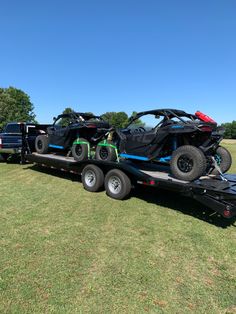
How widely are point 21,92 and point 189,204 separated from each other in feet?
222

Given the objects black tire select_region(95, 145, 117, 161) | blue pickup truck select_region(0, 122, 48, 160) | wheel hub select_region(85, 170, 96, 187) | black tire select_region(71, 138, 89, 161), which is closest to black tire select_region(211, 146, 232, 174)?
black tire select_region(95, 145, 117, 161)

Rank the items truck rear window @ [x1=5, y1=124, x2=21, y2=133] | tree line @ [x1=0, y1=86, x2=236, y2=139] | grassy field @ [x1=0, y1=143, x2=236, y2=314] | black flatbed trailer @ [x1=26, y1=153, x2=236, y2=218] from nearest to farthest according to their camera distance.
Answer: grassy field @ [x1=0, y1=143, x2=236, y2=314], black flatbed trailer @ [x1=26, y1=153, x2=236, y2=218], truck rear window @ [x1=5, y1=124, x2=21, y2=133], tree line @ [x1=0, y1=86, x2=236, y2=139]

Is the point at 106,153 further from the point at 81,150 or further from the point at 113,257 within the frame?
the point at 113,257

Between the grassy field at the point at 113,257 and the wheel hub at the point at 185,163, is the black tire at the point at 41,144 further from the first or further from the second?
the wheel hub at the point at 185,163

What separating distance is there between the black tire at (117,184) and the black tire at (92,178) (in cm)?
33

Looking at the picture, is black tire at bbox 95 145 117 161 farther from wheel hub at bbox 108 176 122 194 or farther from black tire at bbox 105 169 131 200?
wheel hub at bbox 108 176 122 194

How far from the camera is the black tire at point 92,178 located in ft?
26.0

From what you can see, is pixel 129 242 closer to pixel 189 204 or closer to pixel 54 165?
pixel 189 204

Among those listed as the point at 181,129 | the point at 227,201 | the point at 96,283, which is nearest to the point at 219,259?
the point at 227,201

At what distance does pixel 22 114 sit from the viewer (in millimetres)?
67812

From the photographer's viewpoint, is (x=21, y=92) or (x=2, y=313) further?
(x=21, y=92)

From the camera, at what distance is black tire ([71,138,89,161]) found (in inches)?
356

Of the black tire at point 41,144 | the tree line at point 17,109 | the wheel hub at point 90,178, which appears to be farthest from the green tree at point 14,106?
the wheel hub at point 90,178

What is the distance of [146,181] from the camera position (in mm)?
6684
